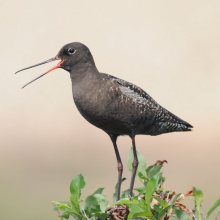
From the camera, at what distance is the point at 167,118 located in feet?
23.3

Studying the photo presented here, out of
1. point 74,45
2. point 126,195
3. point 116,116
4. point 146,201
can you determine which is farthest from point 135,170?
point 74,45

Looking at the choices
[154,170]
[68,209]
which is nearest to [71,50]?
[154,170]

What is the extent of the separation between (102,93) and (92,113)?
0.31m

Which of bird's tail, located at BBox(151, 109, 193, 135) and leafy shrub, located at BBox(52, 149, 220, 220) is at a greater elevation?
bird's tail, located at BBox(151, 109, 193, 135)

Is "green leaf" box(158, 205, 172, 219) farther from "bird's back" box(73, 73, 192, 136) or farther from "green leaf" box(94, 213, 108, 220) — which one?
"bird's back" box(73, 73, 192, 136)

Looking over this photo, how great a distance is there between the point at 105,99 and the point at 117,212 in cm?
160

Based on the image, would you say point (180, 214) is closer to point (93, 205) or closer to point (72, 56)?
point (93, 205)

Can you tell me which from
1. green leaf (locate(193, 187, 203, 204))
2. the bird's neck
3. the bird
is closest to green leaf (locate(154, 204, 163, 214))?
green leaf (locate(193, 187, 203, 204))

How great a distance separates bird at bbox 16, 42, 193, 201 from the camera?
614 cm

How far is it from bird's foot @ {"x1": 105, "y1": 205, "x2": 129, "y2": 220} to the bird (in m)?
0.66

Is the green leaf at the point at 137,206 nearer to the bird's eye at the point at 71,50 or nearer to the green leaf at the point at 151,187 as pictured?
the green leaf at the point at 151,187

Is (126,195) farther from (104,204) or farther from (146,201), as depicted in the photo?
(146,201)

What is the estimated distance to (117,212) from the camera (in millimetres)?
5125

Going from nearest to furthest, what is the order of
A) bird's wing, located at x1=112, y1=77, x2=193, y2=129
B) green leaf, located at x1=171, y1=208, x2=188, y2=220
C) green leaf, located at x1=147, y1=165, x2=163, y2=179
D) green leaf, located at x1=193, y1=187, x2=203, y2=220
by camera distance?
green leaf, located at x1=171, y1=208, x2=188, y2=220 → green leaf, located at x1=193, y1=187, x2=203, y2=220 → green leaf, located at x1=147, y1=165, x2=163, y2=179 → bird's wing, located at x1=112, y1=77, x2=193, y2=129
